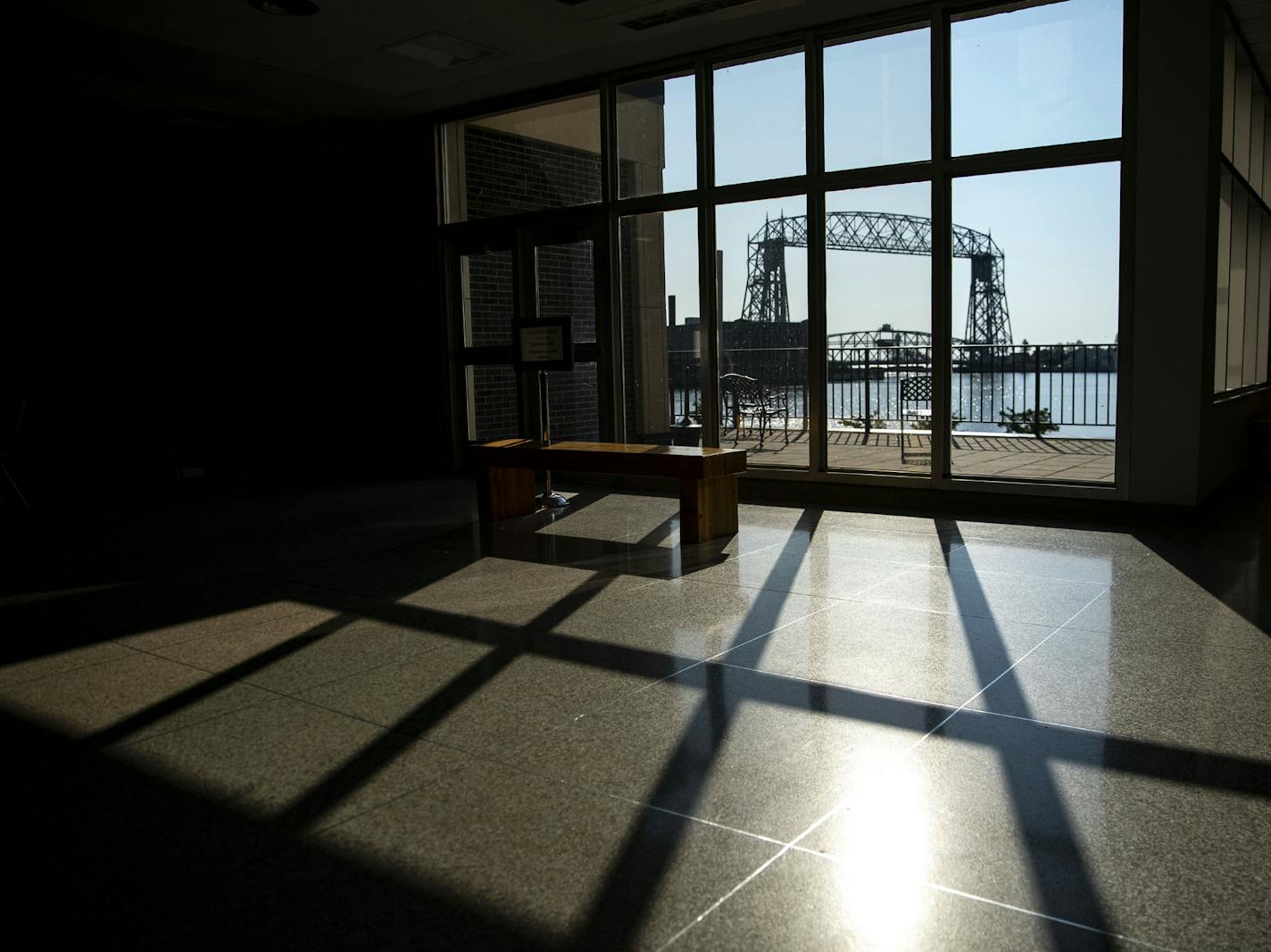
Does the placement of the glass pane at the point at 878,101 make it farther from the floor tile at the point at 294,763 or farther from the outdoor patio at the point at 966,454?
the floor tile at the point at 294,763

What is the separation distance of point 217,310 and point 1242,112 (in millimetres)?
9918

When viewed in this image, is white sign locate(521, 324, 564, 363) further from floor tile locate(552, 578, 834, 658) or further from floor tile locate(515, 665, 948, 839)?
floor tile locate(515, 665, 948, 839)

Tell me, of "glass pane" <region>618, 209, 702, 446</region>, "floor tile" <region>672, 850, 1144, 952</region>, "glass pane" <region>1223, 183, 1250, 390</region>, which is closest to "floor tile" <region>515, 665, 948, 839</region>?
"floor tile" <region>672, 850, 1144, 952</region>

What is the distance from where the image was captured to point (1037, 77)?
6.21m

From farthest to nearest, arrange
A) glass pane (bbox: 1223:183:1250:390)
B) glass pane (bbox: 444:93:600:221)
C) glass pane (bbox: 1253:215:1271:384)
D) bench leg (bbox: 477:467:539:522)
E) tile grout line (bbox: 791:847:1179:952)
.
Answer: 1. glass pane (bbox: 444:93:600:221)
2. glass pane (bbox: 1253:215:1271:384)
3. glass pane (bbox: 1223:183:1250:390)
4. bench leg (bbox: 477:467:539:522)
5. tile grout line (bbox: 791:847:1179:952)

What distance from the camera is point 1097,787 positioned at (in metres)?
2.40

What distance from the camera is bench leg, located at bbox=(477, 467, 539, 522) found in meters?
6.54

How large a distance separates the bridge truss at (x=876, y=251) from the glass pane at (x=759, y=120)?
1.34 ft

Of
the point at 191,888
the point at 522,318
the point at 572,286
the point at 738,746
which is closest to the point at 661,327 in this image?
the point at 572,286

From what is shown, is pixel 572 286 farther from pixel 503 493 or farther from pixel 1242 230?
pixel 1242 230

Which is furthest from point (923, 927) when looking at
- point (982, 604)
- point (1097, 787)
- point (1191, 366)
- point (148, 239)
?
point (148, 239)

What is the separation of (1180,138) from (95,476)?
8398mm

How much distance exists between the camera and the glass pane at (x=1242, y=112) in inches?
265

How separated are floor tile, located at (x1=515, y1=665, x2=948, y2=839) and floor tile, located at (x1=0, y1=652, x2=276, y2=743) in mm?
1097
